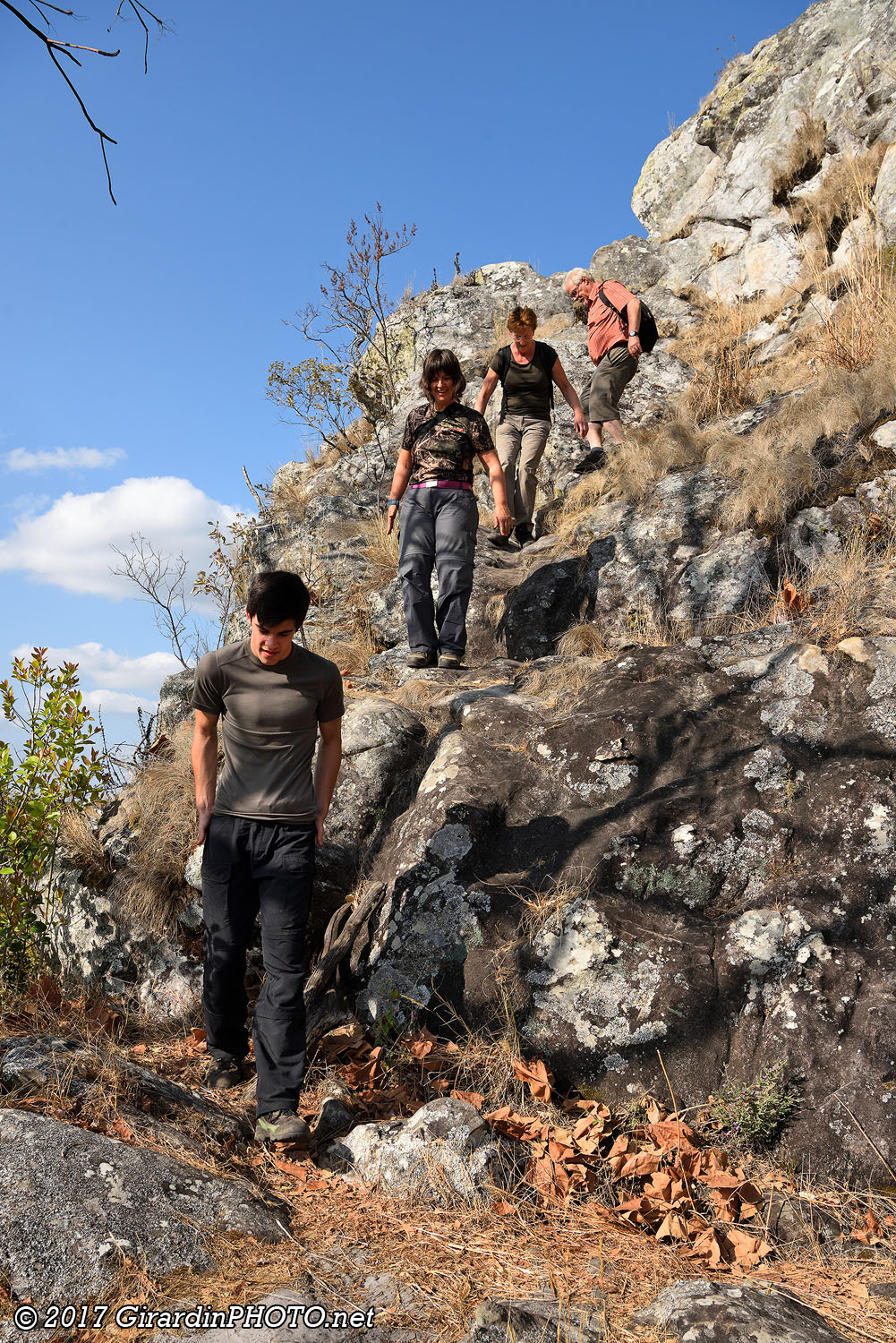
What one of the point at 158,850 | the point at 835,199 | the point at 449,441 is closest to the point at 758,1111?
the point at 158,850

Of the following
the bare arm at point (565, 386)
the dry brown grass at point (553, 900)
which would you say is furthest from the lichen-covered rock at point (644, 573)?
the dry brown grass at point (553, 900)

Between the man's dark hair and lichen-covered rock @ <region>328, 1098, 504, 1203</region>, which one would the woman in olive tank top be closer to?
the man's dark hair

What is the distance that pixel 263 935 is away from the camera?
3814mm

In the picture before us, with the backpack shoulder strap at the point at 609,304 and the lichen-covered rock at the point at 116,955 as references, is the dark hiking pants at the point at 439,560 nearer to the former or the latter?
the lichen-covered rock at the point at 116,955

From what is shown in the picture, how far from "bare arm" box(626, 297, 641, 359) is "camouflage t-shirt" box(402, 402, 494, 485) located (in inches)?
128

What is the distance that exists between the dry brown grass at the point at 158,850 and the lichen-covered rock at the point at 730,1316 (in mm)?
3597

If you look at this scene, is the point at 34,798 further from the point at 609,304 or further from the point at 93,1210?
the point at 609,304

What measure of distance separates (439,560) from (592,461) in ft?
12.0

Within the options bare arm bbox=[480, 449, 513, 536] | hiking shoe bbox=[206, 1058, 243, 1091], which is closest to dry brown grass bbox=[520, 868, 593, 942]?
hiking shoe bbox=[206, 1058, 243, 1091]

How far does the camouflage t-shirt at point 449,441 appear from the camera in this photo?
6.64 metres

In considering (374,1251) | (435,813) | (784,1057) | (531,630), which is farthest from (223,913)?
(531,630)

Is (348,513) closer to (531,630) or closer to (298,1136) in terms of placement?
(531,630)

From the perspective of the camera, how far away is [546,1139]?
325 centimetres

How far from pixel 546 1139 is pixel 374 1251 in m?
0.79
